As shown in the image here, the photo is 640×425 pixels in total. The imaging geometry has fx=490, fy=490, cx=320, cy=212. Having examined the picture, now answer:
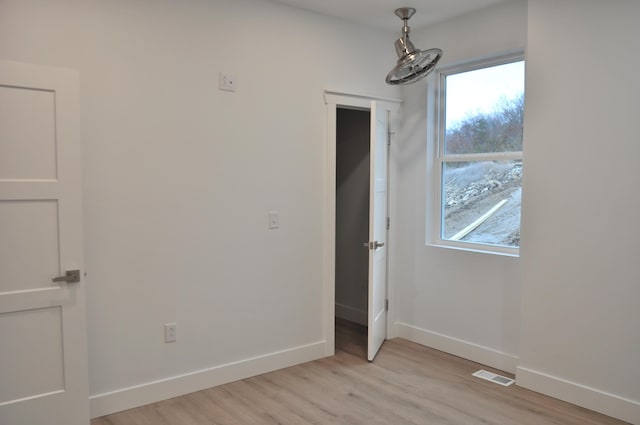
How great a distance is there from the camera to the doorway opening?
15.8 feet

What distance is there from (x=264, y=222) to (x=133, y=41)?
4.68ft

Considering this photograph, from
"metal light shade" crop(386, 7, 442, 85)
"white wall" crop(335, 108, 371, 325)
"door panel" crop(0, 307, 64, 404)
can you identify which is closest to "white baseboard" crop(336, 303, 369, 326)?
"white wall" crop(335, 108, 371, 325)

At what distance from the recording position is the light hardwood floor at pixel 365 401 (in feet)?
9.38

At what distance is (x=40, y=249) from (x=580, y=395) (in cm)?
323

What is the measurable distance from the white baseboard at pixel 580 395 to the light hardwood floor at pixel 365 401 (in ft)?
0.16

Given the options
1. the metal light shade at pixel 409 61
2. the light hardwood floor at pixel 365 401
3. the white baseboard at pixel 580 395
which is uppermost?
the metal light shade at pixel 409 61

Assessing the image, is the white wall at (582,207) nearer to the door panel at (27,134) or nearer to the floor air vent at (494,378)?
the floor air vent at (494,378)

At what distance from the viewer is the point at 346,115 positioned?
4926mm

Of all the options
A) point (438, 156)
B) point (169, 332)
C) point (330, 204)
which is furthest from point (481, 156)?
point (169, 332)

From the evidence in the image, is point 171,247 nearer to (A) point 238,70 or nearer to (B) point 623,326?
(A) point 238,70

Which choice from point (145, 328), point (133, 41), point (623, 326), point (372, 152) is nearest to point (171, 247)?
point (145, 328)

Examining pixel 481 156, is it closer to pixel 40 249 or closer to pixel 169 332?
pixel 169 332

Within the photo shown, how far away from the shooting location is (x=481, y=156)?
3.81 meters

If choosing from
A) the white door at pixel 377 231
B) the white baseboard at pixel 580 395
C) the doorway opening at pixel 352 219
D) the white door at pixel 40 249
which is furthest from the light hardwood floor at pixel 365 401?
the doorway opening at pixel 352 219
